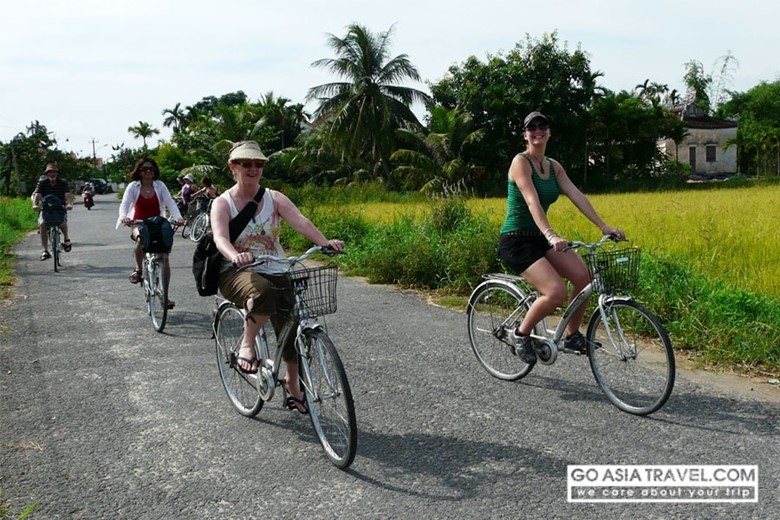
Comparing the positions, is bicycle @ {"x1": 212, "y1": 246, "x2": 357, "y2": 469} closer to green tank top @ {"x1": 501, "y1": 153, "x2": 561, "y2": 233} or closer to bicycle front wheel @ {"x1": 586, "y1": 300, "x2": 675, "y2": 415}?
green tank top @ {"x1": 501, "y1": 153, "x2": 561, "y2": 233}

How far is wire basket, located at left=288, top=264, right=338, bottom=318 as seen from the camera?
154 inches

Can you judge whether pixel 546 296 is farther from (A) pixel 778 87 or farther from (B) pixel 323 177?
(A) pixel 778 87

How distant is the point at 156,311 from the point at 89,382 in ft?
6.28

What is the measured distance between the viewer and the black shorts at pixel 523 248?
194 inches

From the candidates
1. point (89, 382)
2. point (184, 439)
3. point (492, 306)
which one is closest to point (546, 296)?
point (492, 306)

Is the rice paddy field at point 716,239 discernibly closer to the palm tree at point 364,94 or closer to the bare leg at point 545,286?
the bare leg at point 545,286

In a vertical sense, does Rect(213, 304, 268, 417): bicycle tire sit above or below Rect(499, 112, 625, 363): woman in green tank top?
below

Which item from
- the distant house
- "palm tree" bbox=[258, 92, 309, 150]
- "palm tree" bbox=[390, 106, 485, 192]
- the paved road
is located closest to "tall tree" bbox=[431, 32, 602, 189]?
"palm tree" bbox=[390, 106, 485, 192]

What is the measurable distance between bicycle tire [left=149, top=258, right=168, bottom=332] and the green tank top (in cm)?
386

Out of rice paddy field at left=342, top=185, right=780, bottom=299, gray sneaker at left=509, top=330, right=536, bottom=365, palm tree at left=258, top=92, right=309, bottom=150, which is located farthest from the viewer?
palm tree at left=258, top=92, right=309, bottom=150

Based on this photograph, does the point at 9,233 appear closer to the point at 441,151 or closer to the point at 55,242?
the point at 55,242

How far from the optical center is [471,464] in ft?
12.7

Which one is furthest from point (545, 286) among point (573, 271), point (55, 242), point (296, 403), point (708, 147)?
point (708, 147)

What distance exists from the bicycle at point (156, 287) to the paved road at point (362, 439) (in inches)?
25.2
